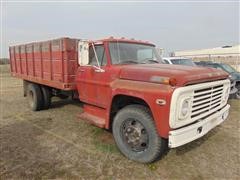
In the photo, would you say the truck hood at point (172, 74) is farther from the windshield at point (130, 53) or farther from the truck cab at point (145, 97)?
the windshield at point (130, 53)

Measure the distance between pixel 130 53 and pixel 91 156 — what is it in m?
2.34

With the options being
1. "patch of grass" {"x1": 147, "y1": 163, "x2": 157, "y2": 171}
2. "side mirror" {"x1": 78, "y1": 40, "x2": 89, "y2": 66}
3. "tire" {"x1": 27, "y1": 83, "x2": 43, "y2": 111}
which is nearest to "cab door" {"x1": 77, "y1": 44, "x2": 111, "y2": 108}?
"side mirror" {"x1": 78, "y1": 40, "x2": 89, "y2": 66}

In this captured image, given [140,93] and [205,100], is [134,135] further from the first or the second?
[205,100]

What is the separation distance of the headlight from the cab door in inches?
66.8

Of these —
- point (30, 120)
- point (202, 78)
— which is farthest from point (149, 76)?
point (30, 120)

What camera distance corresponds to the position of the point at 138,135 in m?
4.01

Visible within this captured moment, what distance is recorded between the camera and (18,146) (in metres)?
4.84

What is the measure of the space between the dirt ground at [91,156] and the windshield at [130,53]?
6.09 ft

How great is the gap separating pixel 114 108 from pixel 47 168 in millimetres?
1687

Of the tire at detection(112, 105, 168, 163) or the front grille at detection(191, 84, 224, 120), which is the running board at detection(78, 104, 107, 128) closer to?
the tire at detection(112, 105, 168, 163)

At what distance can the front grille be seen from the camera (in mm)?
3645

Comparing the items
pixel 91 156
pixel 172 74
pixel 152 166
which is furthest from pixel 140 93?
pixel 91 156

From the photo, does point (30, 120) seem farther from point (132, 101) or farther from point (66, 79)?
point (132, 101)

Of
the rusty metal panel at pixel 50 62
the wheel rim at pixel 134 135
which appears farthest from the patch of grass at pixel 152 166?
the rusty metal panel at pixel 50 62
